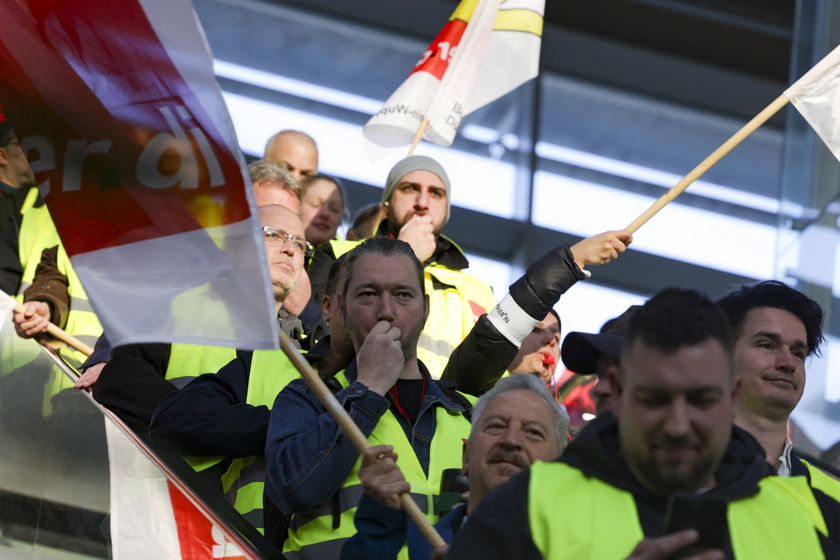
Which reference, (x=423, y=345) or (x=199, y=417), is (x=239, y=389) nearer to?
(x=199, y=417)

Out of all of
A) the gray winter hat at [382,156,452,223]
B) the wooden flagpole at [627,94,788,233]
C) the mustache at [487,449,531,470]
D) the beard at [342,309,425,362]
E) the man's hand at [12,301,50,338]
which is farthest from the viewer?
the gray winter hat at [382,156,452,223]

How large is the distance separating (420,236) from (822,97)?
1592mm

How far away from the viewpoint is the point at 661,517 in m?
2.73

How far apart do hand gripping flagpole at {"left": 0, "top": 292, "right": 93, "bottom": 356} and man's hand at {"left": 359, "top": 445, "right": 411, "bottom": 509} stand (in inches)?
83.9

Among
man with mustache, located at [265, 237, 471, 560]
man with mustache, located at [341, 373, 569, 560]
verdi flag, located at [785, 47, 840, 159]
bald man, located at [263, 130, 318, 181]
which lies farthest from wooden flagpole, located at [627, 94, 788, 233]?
bald man, located at [263, 130, 318, 181]

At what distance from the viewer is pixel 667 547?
254 centimetres

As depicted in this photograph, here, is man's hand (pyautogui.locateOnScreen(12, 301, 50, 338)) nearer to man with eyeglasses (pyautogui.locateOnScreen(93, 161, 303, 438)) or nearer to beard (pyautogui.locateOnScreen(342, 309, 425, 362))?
man with eyeglasses (pyautogui.locateOnScreen(93, 161, 303, 438))

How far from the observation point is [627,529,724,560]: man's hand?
2547 millimetres

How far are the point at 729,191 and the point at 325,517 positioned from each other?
13.1m

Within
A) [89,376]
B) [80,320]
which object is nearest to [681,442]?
[89,376]

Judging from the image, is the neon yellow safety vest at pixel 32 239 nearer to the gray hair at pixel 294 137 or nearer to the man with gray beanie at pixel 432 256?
the man with gray beanie at pixel 432 256

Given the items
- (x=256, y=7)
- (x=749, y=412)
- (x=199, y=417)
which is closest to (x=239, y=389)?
(x=199, y=417)

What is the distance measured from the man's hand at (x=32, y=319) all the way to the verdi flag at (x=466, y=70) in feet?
6.73

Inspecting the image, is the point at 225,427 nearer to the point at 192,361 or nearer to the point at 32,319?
the point at 192,361
